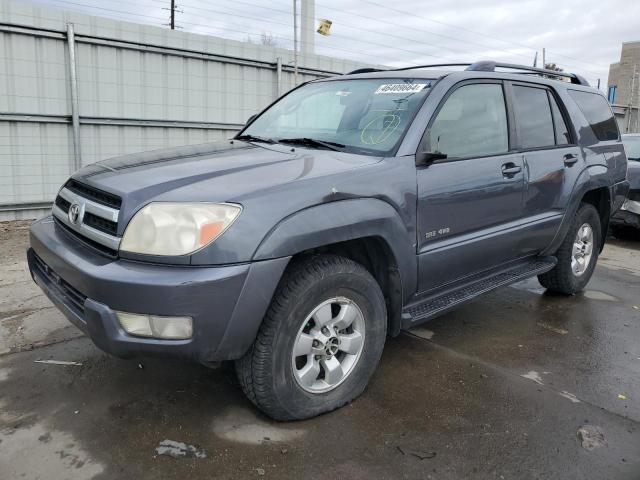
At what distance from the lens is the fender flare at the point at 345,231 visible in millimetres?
2350

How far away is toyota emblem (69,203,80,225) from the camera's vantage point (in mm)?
2695

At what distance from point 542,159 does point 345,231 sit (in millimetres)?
2120

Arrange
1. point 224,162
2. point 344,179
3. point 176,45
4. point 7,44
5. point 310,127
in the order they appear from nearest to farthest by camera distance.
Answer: point 344,179 < point 224,162 < point 310,127 < point 7,44 < point 176,45

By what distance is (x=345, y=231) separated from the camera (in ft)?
8.48

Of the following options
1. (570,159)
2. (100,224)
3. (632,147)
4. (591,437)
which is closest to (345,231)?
(100,224)

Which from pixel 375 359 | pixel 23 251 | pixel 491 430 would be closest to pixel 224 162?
pixel 375 359

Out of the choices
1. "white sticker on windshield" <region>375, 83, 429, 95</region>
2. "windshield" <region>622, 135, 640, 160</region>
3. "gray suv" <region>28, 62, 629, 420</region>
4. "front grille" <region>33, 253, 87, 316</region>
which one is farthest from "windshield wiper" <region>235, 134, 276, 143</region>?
"windshield" <region>622, 135, 640, 160</region>

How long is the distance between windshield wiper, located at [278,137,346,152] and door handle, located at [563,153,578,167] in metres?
2.10

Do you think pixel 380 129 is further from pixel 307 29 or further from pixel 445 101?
pixel 307 29

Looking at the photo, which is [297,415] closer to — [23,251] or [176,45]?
[23,251]

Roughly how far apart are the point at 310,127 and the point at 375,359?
5.05 feet

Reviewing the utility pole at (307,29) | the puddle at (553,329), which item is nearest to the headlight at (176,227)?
the puddle at (553,329)

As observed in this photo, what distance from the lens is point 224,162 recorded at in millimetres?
2855

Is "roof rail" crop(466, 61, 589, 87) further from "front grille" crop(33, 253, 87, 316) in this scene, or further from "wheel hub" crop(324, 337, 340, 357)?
"front grille" crop(33, 253, 87, 316)
